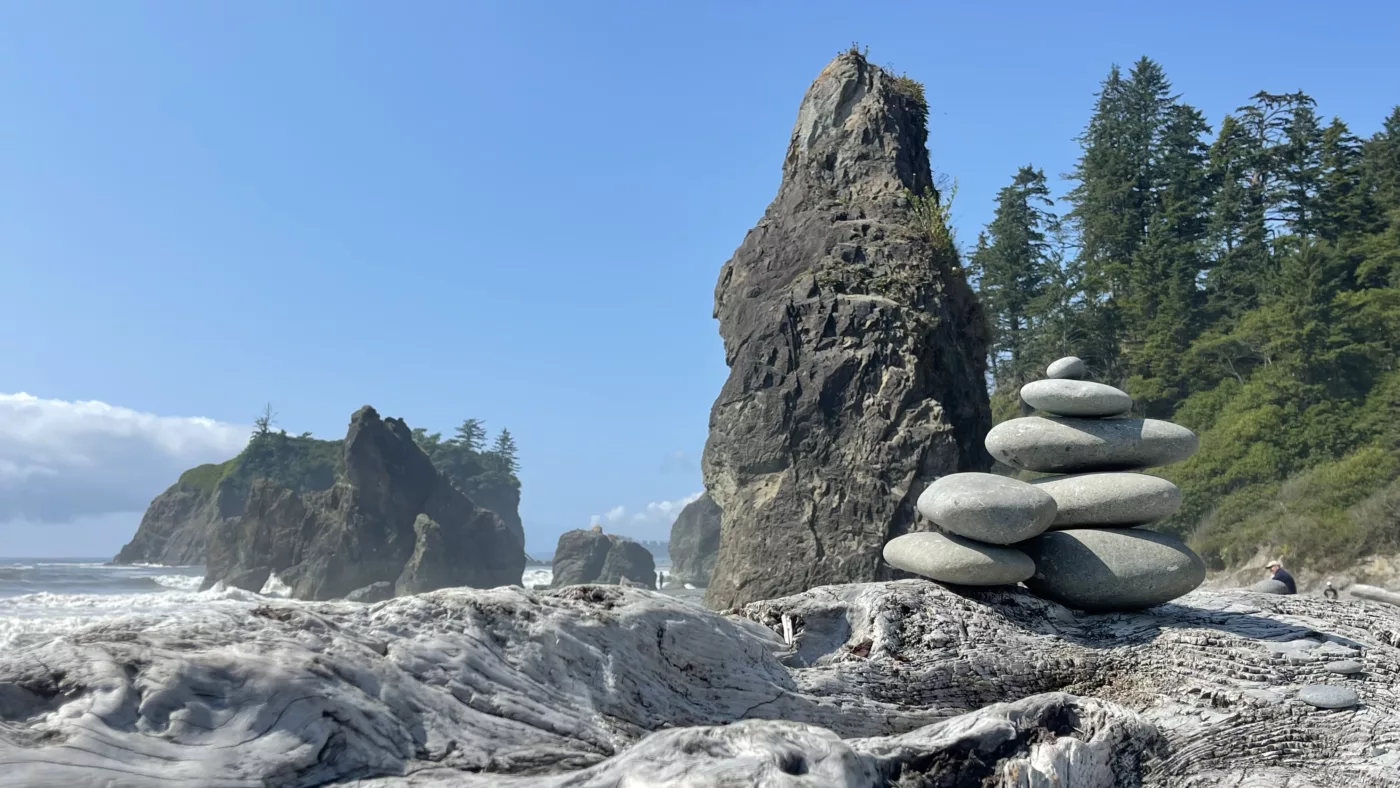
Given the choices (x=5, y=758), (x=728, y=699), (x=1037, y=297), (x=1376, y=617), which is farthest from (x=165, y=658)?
(x=1037, y=297)

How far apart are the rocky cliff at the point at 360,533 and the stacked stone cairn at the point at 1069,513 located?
5425 cm

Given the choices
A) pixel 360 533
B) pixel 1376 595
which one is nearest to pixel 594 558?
pixel 360 533

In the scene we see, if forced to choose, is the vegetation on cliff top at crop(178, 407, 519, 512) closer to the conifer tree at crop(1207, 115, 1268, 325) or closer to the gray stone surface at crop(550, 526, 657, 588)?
the gray stone surface at crop(550, 526, 657, 588)

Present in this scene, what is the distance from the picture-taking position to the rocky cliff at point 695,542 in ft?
266

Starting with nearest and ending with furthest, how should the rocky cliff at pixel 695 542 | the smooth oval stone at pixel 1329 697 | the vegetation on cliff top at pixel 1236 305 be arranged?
the smooth oval stone at pixel 1329 697
the vegetation on cliff top at pixel 1236 305
the rocky cliff at pixel 695 542

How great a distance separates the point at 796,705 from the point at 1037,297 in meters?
43.0

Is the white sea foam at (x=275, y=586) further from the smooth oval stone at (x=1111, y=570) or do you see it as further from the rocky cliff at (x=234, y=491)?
the smooth oval stone at (x=1111, y=570)

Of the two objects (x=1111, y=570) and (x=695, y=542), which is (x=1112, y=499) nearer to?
(x=1111, y=570)

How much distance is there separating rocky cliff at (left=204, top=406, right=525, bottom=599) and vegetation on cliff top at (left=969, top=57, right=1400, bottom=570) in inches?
1487

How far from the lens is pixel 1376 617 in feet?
22.7

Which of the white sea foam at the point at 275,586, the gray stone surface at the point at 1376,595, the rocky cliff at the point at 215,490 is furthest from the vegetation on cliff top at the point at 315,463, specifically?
the gray stone surface at the point at 1376,595

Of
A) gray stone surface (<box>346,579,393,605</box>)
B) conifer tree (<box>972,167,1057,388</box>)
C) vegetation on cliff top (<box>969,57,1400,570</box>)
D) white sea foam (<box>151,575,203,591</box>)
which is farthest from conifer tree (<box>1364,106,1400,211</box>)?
white sea foam (<box>151,575,203,591</box>)

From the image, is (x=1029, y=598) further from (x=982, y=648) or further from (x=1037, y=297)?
(x=1037, y=297)

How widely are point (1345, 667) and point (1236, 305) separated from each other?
39.4 meters
